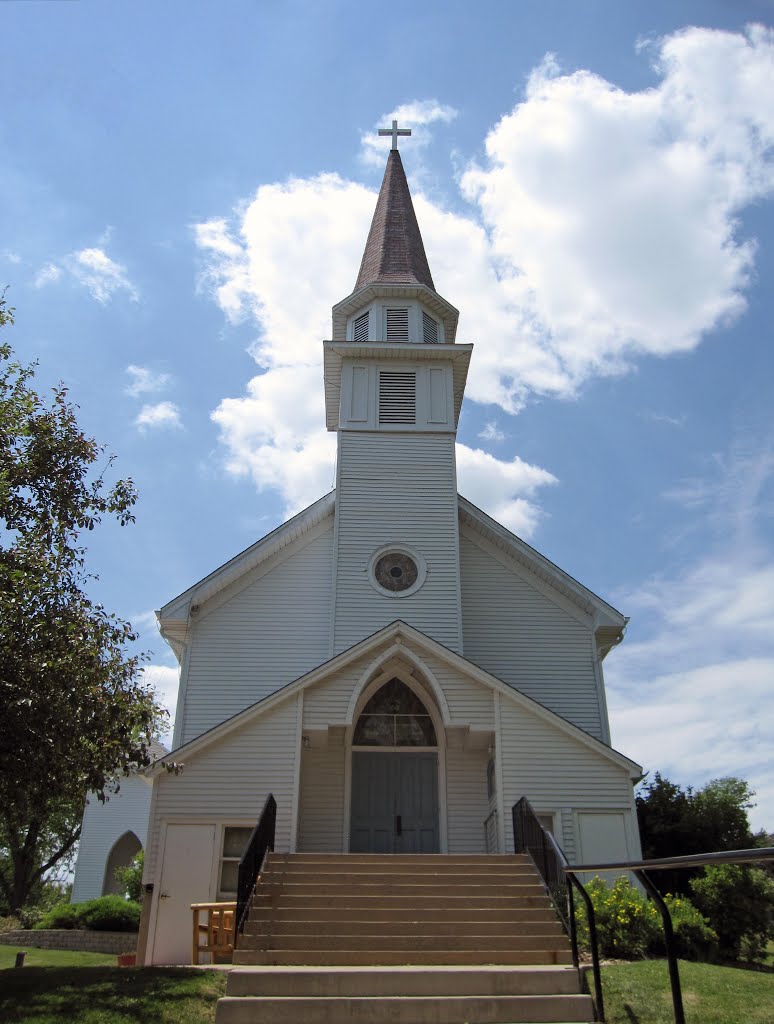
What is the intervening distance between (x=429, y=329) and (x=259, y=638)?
27.8ft

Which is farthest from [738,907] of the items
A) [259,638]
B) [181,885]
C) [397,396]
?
[397,396]

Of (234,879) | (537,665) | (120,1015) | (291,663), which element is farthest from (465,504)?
(120,1015)

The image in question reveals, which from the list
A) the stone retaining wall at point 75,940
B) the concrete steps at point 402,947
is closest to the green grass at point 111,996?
the concrete steps at point 402,947

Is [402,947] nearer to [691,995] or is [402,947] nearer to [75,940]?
[691,995]

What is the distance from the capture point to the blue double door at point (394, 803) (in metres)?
15.3

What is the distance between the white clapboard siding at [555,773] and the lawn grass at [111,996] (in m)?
6.04

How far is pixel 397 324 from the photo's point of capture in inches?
812

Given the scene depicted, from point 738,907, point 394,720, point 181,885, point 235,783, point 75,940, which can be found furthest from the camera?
point 75,940

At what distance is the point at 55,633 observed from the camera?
991cm

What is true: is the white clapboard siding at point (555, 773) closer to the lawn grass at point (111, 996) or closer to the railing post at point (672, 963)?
the lawn grass at point (111, 996)

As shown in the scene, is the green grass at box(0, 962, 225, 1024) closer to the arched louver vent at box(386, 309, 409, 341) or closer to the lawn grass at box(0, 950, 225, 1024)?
the lawn grass at box(0, 950, 225, 1024)

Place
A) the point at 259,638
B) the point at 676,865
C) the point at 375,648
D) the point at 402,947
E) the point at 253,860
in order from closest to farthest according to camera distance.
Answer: the point at 676,865, the point at 402,947, the point at 253,860, the point at 375,648, the point at 259,638

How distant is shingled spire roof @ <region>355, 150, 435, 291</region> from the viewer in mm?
21578

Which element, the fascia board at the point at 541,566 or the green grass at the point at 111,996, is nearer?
the green grass at the point at 111,996
